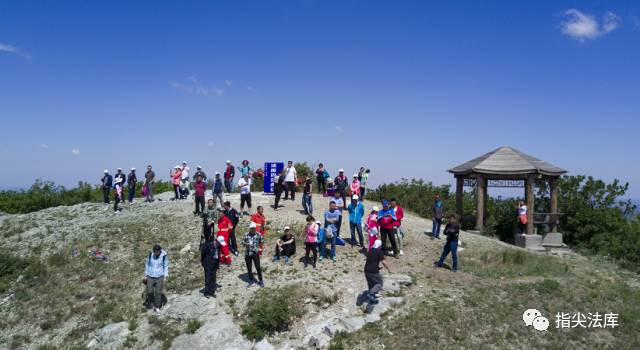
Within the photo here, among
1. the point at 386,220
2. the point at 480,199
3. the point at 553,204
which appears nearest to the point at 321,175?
the point at 480,199

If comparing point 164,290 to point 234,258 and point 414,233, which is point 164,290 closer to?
point 234,258

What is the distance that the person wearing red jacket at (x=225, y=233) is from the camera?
13.3 m

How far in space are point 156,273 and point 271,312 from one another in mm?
3369

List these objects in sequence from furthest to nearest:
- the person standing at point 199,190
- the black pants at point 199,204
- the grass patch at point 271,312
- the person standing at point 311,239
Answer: the black pants at point 199,204, the person standing at point 199,190, the person standing at point 311,239, the grass patch at point 271,312

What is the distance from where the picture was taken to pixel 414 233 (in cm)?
1731

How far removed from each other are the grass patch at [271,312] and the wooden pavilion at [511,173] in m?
11.6

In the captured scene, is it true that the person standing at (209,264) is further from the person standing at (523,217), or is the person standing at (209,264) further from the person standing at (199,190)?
the person standing at (523,217)

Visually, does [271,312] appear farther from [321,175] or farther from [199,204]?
[321,175]

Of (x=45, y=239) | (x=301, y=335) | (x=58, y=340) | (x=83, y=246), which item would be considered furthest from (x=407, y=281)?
(x=45, y=239)

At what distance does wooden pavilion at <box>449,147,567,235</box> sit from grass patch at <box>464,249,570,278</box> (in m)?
3.97

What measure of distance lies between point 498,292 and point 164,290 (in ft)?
31.6

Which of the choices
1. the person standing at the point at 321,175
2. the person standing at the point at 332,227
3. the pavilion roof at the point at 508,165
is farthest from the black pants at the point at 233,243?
the pavilion roof at the point at 508,165

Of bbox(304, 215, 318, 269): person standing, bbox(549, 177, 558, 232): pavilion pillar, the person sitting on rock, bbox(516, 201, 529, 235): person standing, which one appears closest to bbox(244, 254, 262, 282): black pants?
the person sitting on rock

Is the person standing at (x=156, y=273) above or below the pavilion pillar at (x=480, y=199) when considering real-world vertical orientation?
below
